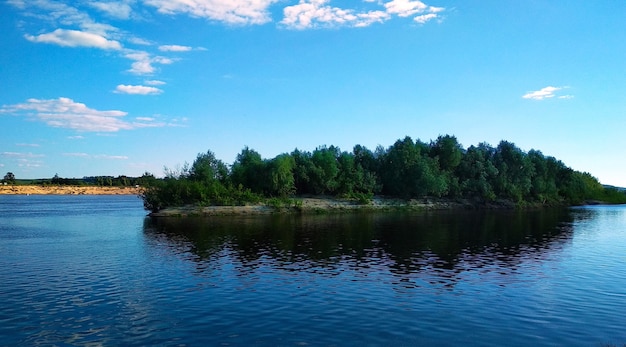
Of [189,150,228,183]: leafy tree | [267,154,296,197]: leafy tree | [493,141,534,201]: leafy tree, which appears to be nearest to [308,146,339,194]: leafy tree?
[267,154,296,197]: leafy tree

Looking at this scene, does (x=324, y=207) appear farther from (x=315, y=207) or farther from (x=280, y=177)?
(x=280, y=177)

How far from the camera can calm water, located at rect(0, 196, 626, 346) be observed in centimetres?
2175

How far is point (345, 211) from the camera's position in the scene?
391 feet

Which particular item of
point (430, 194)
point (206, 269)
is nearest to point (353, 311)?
point (206, 269)

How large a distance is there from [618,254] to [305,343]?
4315 cm

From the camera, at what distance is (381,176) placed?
146 m

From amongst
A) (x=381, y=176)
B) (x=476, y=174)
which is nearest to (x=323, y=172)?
(x=381, y=176)

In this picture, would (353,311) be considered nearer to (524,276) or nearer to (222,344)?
(222,344)

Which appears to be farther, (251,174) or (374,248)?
(251,174)

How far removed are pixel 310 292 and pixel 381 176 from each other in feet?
386

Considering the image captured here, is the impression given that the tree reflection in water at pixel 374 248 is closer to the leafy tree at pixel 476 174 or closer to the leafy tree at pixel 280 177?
the leafy tree at pixel 280 177

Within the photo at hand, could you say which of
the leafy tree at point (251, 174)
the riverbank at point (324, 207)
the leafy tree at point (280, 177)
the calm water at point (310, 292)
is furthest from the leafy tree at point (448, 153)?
the calm water at point (310, 292)

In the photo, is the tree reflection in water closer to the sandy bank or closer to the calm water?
the calm water

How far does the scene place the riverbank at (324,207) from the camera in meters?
100
